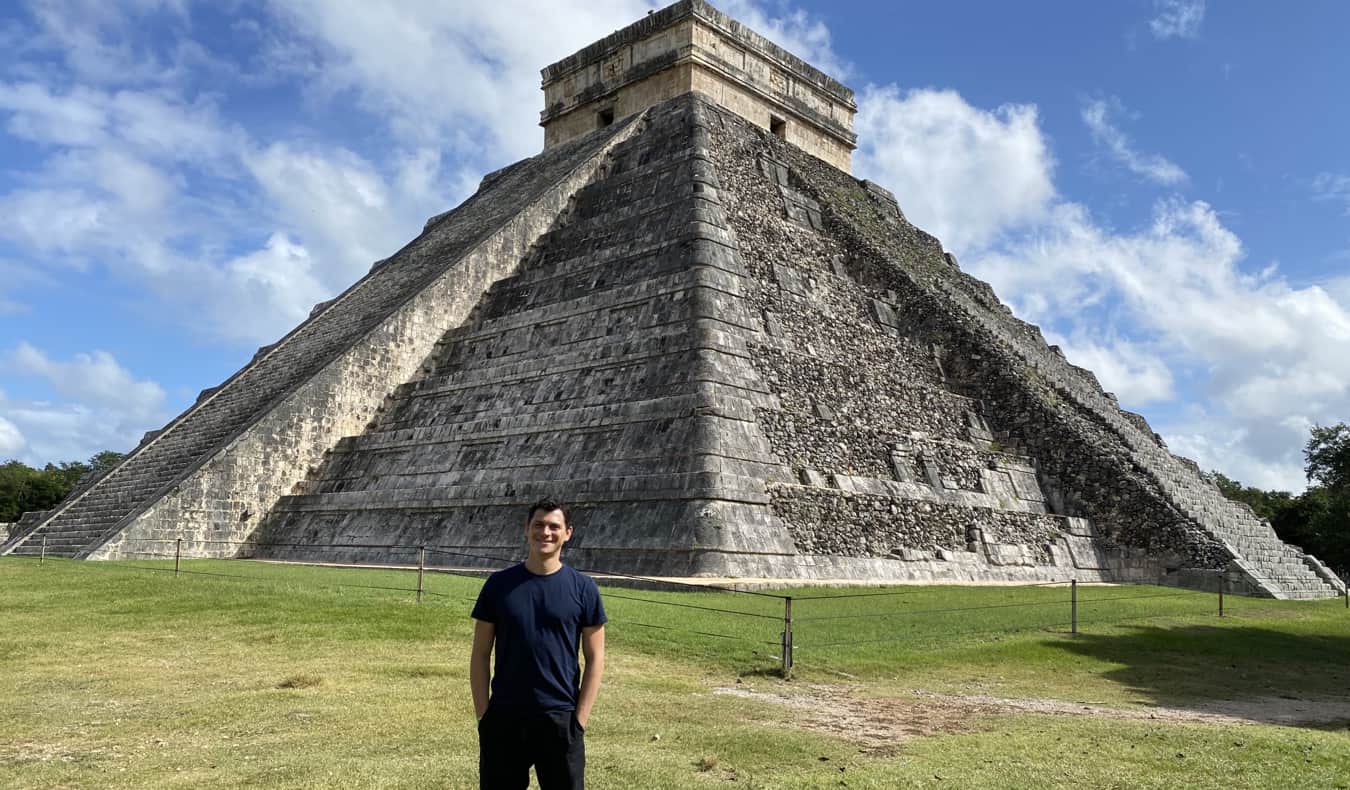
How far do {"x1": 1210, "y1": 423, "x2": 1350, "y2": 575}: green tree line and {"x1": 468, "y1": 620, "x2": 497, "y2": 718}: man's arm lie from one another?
23556 mm

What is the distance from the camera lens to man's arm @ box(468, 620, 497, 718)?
3.66 metres

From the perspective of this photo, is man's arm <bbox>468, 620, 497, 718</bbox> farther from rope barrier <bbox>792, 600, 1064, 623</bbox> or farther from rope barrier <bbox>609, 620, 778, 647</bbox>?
rope barrier <bbox>792, 600, 1064, 623</bbox>

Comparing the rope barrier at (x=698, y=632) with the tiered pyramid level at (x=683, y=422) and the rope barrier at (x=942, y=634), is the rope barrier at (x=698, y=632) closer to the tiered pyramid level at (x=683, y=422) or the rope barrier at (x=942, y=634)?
the rope barrier at (x=942, y=634)

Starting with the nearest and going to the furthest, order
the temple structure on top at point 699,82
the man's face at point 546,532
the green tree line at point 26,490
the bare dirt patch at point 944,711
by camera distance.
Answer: the man's face at point 546,532 < the bare dirt patch at point 944,711 < the temple structure on top at point 699,82 < the green tree line at point 26,490

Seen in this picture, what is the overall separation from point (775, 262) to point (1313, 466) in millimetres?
18156

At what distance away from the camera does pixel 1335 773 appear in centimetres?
550

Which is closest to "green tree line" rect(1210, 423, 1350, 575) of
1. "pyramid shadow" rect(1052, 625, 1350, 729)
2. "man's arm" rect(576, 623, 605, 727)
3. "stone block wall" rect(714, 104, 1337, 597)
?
"stone block wall" rect(714, 104, 1337, 597)

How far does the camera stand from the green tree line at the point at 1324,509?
27031 mm

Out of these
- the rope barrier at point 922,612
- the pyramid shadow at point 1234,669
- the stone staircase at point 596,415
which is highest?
the stone staircase at point 596,415

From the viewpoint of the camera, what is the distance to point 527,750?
3633 millimetres

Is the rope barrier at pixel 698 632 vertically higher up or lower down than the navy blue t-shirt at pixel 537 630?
lower down

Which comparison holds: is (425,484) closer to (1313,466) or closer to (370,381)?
(370,381)

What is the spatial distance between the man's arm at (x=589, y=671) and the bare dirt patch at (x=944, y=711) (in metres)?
2.91

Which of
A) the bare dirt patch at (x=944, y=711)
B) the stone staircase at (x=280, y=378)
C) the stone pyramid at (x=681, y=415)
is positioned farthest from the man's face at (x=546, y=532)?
the stone staircase at (x=280, y=378)
